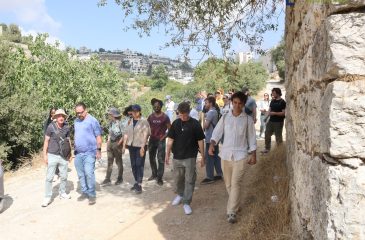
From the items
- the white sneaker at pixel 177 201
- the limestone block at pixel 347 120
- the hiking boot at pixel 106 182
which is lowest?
the hiking boot at pixel 106 182

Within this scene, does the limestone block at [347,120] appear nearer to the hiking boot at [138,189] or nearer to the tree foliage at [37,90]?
the hiking boot at [138,189]

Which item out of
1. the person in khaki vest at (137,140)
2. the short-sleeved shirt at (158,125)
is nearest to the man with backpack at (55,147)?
the person in khaki vest at (137,140)

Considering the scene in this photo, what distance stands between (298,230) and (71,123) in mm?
13226

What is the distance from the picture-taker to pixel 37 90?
15.1 metres

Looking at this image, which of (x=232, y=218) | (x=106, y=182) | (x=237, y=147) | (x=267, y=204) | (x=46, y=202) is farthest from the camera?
(x=106, y=182)

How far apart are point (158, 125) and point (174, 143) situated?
1728mm

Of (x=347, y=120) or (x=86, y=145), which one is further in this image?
(x=86, y=145)

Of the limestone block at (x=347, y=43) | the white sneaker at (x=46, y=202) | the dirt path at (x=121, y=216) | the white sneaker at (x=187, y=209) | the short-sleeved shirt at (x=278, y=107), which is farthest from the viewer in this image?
the short-sleeved shirt at (x=278, y=107)

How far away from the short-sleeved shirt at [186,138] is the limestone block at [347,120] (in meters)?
4.37

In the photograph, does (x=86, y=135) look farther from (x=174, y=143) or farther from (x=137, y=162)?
(x=174, y=143)

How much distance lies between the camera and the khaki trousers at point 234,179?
5781 millimetres

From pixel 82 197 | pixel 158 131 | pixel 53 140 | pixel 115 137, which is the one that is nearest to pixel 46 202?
pixel 82 197

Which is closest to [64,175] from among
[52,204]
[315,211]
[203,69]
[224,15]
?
[52,204]

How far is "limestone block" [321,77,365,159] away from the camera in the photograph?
2359mm
